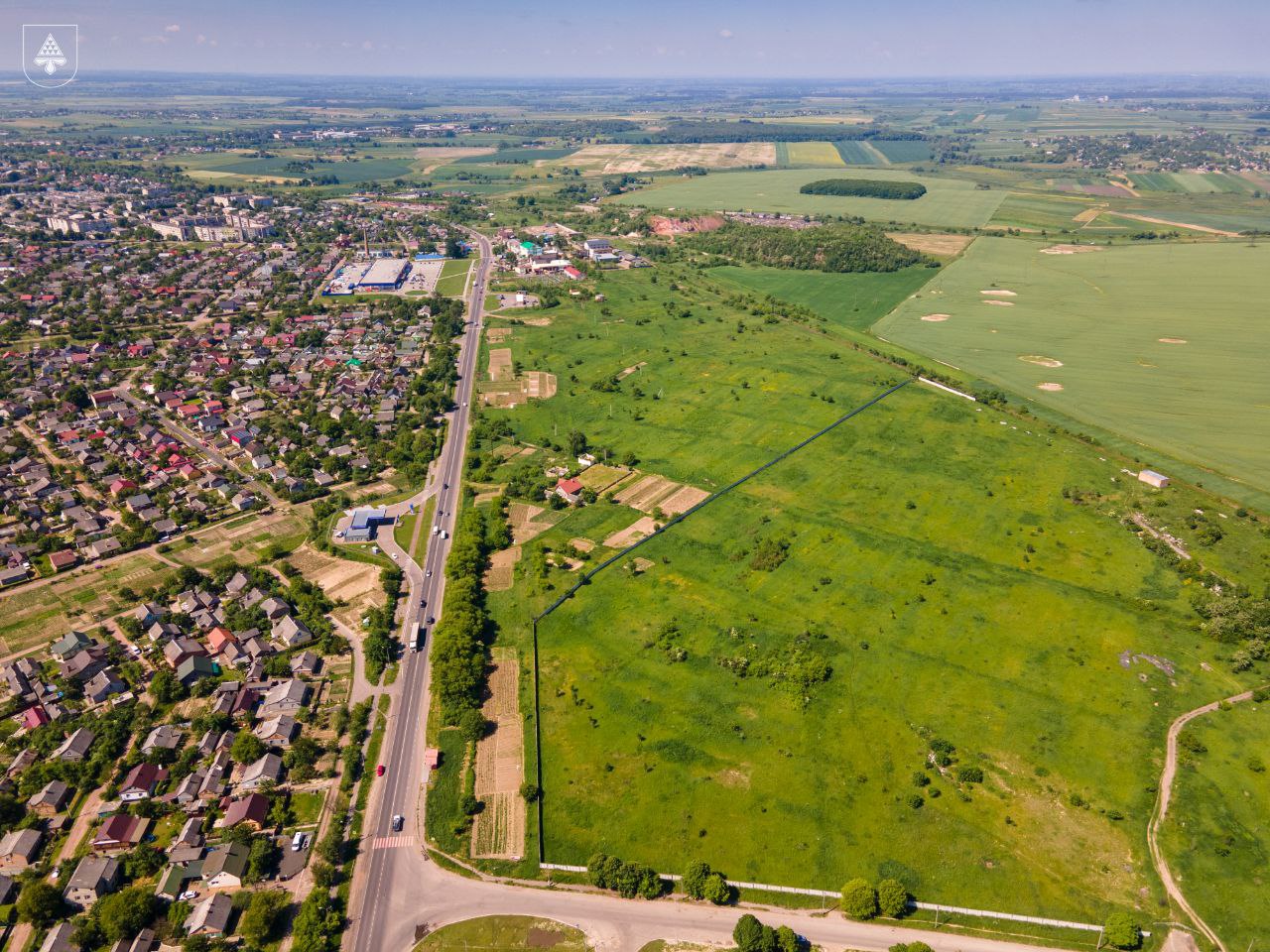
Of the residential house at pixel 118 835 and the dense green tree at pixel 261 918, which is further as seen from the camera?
the residential house at pixel 118 835

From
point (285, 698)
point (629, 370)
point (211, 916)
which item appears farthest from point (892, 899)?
point (629, 370)

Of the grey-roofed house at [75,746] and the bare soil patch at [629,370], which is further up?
the bare soil patch at [629,370]

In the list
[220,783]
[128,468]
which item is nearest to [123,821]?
[220,783]

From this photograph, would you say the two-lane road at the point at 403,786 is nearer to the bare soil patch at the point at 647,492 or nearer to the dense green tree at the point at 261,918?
the dense green tree at the point at 261,918

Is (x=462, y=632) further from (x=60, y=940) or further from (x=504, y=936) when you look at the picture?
(x=60, y=940)

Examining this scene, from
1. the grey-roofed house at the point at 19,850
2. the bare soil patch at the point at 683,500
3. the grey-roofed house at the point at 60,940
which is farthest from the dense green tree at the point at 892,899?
the grey-roofed house at the point at 19,850

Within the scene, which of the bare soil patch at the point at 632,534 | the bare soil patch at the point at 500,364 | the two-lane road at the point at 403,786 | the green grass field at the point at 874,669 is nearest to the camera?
the two-lane road at the point at 403,786

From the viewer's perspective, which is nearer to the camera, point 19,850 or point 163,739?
point 19,850

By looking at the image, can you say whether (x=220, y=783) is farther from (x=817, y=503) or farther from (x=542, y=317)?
(x=542, y=317)

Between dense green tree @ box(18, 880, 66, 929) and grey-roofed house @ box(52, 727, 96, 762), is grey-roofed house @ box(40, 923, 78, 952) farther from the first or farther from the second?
grey-roofed house @ box(52, 727, 96, 762)
